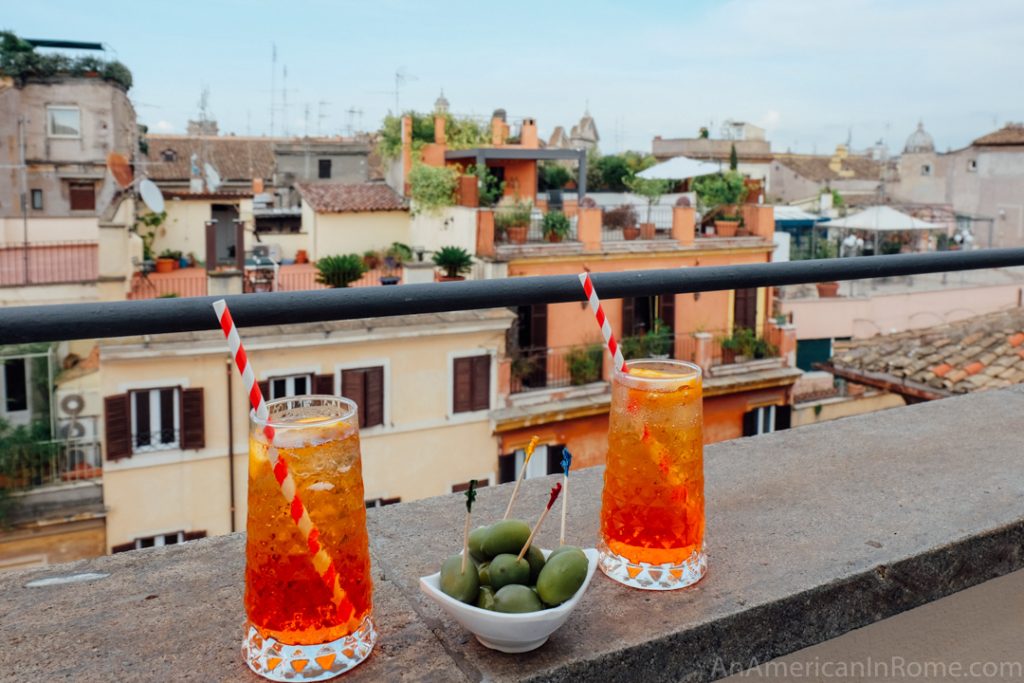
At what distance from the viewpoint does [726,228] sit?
20156 millimetres

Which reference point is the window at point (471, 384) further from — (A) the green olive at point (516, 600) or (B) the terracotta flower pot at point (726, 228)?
(A) the green olive at point (516, 600)

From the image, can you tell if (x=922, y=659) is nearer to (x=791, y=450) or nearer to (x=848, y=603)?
(x=848, y=603)

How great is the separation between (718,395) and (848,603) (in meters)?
18.1

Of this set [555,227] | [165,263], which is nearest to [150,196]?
[165,263]

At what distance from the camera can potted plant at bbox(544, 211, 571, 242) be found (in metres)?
18.2

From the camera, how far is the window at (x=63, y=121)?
25469 millimetres

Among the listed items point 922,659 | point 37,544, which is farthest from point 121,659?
point 37,544

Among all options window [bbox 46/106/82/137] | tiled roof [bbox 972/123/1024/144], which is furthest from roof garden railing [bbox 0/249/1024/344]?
tiled roof [bbox 972/123/1024/144]

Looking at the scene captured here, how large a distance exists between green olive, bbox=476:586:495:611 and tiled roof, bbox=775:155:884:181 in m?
42.5

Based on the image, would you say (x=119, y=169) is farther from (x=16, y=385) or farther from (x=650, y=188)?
(x=650, y=188)

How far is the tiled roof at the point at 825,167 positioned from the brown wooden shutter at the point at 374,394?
30467mm

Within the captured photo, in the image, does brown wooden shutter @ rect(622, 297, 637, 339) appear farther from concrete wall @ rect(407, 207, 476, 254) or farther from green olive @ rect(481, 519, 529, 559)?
green olive @ rect(481, 519, 529, 559)

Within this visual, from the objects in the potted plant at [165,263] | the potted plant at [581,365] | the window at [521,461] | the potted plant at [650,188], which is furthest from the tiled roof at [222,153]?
the window at [521,461]

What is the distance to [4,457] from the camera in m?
13.4
